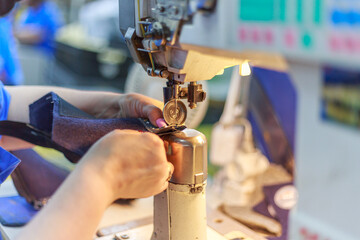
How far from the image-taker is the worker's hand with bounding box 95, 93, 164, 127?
90 cm

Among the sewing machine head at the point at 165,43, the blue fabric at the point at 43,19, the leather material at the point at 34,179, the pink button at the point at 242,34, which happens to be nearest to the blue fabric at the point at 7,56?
the blue fabric at the point at 43,19

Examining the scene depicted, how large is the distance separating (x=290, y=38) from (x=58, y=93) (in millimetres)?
660

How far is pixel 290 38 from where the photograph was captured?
0.55 m

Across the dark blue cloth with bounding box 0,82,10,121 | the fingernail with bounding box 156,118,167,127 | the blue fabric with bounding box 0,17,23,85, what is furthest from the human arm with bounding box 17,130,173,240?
the blue fabric with bounding box 0,17,23,85

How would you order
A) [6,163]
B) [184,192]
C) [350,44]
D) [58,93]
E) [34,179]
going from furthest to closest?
[34,179] → [58,93] → [6,163] → [184,192] → [350,44]

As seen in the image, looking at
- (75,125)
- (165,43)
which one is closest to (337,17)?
(165,43)

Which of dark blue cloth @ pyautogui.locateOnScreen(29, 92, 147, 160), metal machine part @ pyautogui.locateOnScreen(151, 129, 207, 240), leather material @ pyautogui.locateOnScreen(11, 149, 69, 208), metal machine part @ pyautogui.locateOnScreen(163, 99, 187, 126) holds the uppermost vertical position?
metal machine part @ pyautogui.locateOnScreen(163, 99, 187, 126)

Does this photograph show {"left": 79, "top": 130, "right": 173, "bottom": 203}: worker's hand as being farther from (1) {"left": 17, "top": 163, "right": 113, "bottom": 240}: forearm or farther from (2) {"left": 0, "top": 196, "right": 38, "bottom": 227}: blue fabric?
→ (2) {"left": 0, "top": 196, "right": 38, "bottom": 227}: blue fabric

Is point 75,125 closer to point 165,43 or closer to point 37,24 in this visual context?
point 165,43

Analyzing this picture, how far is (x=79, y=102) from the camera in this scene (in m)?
1.07

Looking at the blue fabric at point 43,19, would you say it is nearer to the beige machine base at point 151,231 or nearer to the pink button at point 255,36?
the beige machine base at point 151,231

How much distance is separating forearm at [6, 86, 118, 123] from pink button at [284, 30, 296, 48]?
58 centimetres

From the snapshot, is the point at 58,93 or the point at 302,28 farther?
the point at 58,93

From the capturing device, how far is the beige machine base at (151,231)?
3.22ft
